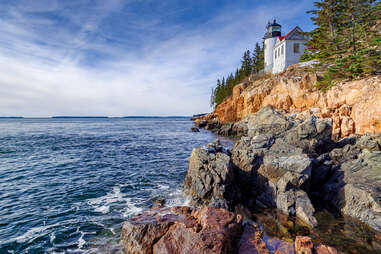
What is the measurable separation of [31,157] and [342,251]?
26.5 meters

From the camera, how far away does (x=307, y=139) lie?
46.5 ft

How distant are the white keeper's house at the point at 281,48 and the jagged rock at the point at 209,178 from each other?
125ft

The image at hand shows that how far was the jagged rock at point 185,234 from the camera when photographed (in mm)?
5516

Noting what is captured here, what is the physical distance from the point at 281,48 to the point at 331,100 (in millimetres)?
26200

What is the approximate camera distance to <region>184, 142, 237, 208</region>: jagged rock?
9781 millimetres

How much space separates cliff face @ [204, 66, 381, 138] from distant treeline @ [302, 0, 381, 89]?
159cm

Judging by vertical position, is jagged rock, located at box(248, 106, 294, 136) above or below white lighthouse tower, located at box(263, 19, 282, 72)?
below

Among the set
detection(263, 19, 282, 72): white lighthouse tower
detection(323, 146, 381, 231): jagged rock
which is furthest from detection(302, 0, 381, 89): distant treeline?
detection(263, 19, 282, 72): white lighthouse tower

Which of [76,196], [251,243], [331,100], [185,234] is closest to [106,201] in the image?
[76,196]

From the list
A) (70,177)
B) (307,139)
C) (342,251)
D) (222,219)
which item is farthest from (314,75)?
(70,177)

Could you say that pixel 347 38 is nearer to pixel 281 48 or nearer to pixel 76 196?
pixel 281 48

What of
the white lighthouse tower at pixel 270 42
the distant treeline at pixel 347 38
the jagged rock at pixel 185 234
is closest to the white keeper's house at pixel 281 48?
the white lighthouse tower at pixel 270 42

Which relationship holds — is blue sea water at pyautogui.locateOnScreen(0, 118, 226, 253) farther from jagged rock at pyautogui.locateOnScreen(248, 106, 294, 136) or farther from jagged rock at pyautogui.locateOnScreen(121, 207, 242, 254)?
jagged rock at pyautogui.locateOnScreen(248, 106, 294, 136)

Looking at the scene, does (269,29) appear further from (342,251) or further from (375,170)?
(342,251)
